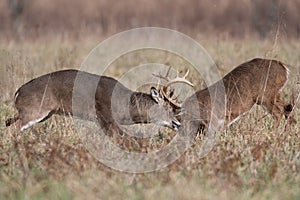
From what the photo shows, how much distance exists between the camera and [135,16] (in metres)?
21.8

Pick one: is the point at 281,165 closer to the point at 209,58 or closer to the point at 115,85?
the point at 115,85

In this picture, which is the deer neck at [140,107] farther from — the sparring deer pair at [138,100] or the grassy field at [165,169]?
the grassy field at [165,169]

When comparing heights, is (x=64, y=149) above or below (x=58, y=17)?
above

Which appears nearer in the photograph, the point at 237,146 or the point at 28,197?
the point at 28,197

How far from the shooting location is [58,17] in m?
22.4

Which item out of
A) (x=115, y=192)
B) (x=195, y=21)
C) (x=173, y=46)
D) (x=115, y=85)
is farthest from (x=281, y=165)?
(x=195, y=21)

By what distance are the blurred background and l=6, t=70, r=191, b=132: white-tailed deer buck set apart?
805cm

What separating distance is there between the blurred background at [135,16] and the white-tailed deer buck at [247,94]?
7.82 metres

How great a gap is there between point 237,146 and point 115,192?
195cm

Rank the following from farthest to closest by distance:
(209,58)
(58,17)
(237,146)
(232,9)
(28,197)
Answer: (58,17), (232,9), (209,58), (237,146), (28,197)

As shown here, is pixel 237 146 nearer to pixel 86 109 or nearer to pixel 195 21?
pixel 86 109

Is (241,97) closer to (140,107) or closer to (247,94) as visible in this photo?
(247,94)

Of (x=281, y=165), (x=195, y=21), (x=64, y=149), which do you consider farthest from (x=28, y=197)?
(x=195, y=21)

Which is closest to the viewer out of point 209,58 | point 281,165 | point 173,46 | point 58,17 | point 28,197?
point 28,197
